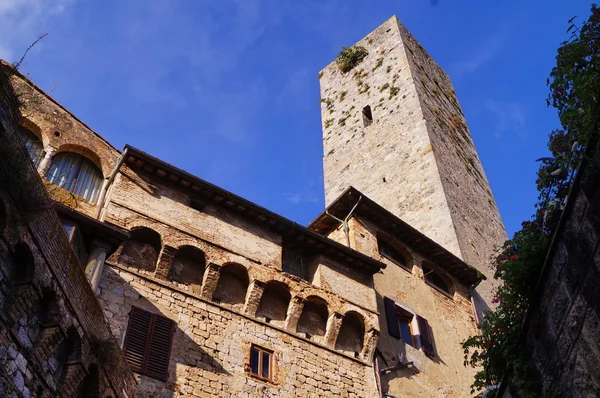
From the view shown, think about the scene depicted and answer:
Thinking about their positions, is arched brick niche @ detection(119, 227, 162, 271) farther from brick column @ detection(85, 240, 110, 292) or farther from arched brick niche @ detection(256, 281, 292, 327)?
arched brick niche @ detection(256, 281, 292, 327)

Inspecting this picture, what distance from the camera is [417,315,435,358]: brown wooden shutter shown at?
1667cm

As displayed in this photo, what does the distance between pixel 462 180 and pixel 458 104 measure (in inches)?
368

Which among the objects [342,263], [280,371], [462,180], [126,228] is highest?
[462,180]

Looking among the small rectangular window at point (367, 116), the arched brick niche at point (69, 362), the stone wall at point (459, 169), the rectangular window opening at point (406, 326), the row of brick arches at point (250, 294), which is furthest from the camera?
the small rectangular window at point (367, 116)

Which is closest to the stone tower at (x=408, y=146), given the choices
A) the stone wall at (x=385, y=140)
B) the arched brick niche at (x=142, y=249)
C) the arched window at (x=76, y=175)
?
the stone wall at (x=385, y=140)

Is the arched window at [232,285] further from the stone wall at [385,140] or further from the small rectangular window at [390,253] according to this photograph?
the stone wall at [385,140]

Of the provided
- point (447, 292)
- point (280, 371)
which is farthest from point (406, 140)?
point (280, 371)

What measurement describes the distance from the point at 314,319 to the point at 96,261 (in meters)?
5.29

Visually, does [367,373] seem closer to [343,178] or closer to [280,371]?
[280,371]

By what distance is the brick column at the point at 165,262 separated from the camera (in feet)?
40.9

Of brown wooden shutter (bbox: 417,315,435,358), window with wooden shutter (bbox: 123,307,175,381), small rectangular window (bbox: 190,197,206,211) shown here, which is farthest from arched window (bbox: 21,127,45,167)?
brown wooden shutter (bbox: 417,315,435,358)

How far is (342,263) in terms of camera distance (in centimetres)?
1570

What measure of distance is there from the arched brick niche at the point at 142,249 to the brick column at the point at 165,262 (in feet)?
0.45

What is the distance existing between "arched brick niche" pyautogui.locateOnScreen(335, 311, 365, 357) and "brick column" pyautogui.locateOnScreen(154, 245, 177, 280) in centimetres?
397
